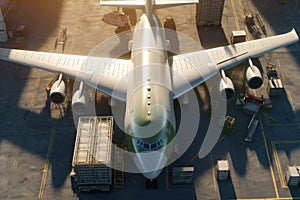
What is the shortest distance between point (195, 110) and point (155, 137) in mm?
13432

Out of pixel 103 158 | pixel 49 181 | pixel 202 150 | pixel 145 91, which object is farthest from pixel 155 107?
pixel 49 181

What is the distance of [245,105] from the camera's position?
44562 millimetres

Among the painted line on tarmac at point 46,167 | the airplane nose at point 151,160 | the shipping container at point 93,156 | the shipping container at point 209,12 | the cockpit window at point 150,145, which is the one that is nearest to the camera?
the cockpit window at point 150,145

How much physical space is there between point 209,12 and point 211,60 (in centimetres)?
1418

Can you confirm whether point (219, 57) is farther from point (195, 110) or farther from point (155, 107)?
point (155, 107)

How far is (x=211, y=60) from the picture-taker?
45000 mm

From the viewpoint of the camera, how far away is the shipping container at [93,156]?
35.8m

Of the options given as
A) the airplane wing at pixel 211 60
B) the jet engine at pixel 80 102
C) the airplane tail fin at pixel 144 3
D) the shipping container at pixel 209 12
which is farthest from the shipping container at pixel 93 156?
the shipping container at pixel 209 12

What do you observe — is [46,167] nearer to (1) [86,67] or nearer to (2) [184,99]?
(1) [86,67]

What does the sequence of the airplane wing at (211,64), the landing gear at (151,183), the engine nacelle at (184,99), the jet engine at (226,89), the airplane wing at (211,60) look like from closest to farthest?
the landing gear at (151,183) < the jet engine at (226,89) < the airplane wing at (211,64) < the airplane wing at (211,60) < the engine nacelle at (184,99)

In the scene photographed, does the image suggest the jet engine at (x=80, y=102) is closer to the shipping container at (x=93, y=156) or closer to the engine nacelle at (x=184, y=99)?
the shipping container at (x=93, y=156)

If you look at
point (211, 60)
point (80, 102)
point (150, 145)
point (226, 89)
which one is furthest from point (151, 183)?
point (211, 60)

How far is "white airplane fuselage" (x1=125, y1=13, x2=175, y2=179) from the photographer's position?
32531 mm

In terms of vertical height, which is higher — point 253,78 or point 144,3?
point 144,3
